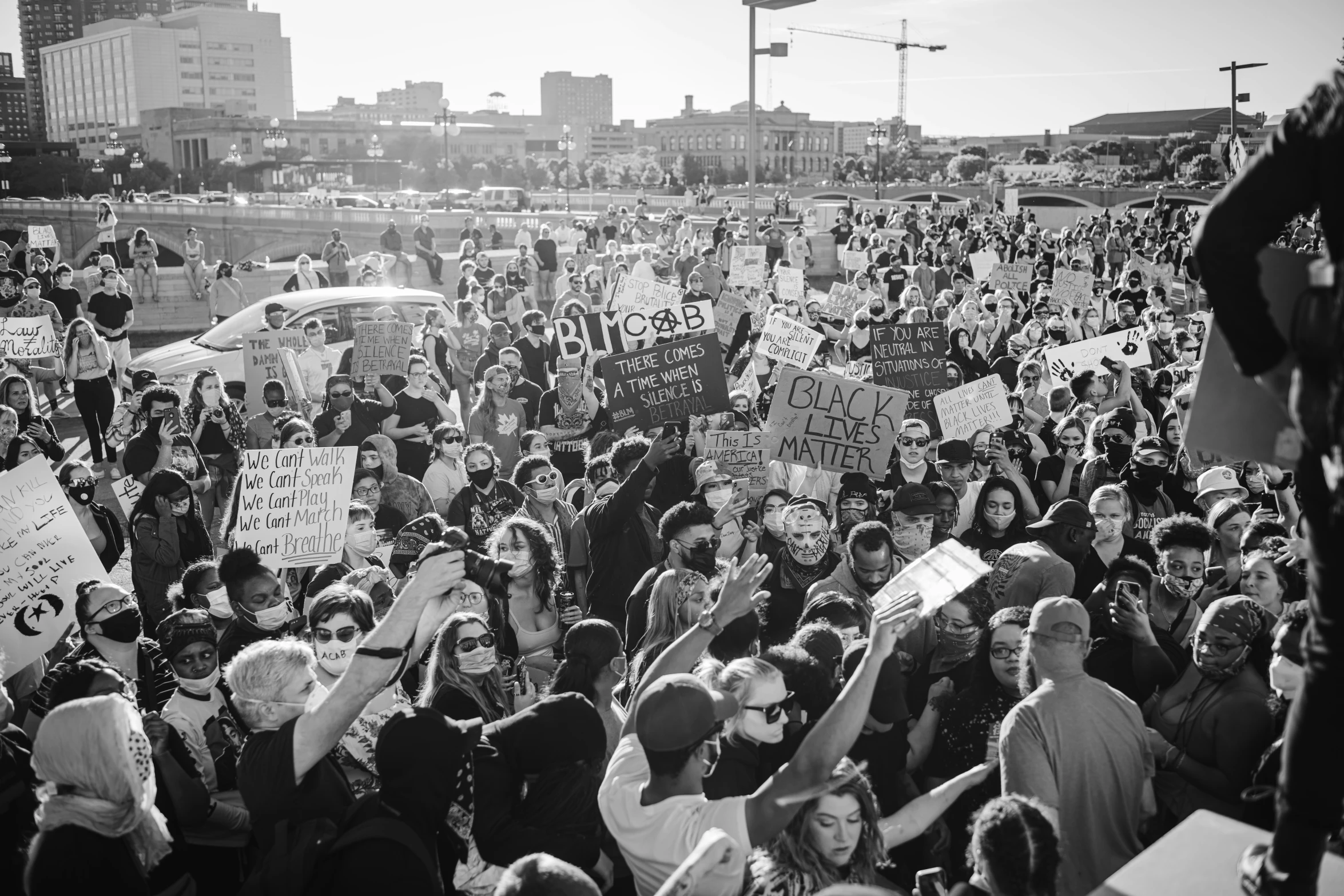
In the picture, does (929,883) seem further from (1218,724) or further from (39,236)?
(39,236)

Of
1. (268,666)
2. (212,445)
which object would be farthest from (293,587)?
(268,666)

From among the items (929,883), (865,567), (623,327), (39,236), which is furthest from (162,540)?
(39,236)

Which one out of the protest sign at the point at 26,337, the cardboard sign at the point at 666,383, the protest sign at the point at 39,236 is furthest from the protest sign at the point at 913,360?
the protest sign at the point at 39,236

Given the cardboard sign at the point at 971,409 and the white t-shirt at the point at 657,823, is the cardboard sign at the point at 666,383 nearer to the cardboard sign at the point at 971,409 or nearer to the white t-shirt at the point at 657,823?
the cardboard sign at the point at 971,409

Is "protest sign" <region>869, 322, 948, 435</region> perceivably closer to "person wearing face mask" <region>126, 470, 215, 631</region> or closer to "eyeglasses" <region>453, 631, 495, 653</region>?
"person wearing face mask" <region>126, 470, 215, 631</region>

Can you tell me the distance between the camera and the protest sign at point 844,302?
15.9 meters

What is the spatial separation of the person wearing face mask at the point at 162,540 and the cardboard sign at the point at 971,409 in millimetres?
5051

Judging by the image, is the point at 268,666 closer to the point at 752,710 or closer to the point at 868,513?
the point at 752,710

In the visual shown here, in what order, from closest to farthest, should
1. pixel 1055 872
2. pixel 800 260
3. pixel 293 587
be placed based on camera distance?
pixel 1055 872
pixel 293 587
pixel 800 260

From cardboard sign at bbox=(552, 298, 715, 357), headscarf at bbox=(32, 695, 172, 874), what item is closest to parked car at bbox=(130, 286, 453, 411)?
cardboard sign at bbox=(552, 298, 715, 357)

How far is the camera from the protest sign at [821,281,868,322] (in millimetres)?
15875

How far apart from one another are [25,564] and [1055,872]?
490 centimetres

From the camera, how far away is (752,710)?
3.69 metres

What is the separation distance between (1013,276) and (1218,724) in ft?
44.1
